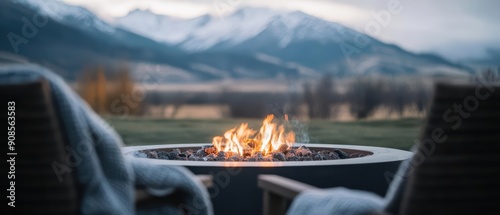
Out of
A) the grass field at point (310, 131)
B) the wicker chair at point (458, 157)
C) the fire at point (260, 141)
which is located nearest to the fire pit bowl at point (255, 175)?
the fire at point (260, 141)

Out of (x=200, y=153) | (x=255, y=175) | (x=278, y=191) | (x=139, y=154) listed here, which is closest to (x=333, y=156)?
(x=200, y=153)

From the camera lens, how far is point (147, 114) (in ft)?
40.6

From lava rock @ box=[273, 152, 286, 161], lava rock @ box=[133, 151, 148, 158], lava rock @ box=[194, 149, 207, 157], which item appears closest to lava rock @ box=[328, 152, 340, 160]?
lava rock @ box=[273, 152, 286, 161]

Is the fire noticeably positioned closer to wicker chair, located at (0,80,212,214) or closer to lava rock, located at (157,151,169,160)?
lava rock, located at (157,151,169,160)

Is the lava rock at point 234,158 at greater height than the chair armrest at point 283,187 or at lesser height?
greater

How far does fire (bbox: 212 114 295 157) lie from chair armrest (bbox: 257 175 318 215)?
4.15 ft

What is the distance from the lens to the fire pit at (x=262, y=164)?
3545 mm

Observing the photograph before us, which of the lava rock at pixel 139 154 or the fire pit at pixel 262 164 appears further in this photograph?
the lava rock at pixel 139 154

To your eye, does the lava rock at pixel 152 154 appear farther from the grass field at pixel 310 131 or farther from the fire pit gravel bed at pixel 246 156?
the grass field at pixel 310 131

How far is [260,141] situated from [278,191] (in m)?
1.67

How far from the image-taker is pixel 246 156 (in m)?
4.15

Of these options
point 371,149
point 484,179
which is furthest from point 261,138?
point 484,179

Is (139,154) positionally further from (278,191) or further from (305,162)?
(278,191)

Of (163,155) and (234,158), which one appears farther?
(163,155)
